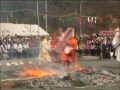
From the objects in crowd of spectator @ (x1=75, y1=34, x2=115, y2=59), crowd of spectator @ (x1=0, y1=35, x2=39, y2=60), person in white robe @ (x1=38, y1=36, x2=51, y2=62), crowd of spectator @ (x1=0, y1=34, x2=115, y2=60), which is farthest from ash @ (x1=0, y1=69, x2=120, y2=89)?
crowd of spectator @ (x1=0, y1=35, x2=39, y2=60)

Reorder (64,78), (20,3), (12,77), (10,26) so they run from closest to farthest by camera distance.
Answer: (64,78)
(12,77)
(10,26)
(20,3)

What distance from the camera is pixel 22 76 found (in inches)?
546

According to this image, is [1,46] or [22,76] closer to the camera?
[22,76]

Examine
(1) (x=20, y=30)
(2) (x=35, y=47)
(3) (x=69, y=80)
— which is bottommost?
(3) (x=69, y=80)

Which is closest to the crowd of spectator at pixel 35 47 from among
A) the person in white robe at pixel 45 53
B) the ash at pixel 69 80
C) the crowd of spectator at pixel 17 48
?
the crowd of spectator at pixel 17 48

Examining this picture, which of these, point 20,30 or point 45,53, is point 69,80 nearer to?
point 45,53

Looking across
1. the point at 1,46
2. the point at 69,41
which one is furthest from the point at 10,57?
the point at 69,41

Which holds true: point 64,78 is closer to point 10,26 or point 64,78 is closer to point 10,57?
point 10,57

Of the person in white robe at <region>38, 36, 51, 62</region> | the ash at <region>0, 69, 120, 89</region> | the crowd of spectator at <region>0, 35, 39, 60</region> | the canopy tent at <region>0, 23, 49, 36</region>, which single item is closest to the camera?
the ash at <region>0, 69, 120, 89</region>

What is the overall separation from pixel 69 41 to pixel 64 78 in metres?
2.79

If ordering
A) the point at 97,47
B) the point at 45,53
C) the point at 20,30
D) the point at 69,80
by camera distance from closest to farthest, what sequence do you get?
the point at 69,80 → the point at 45,53 → the point at 97,47 → the point at 20,30

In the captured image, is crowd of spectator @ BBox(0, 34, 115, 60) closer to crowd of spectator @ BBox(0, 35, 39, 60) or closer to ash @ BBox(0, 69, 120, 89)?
crowd of spectator @ BBox(0, 35, 39, 60)

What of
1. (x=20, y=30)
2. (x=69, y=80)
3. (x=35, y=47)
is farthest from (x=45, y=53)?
(x=20, y=30)

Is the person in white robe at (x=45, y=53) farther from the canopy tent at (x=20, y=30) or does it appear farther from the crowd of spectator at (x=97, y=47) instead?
the canopy tent at (x=20, y=30)
